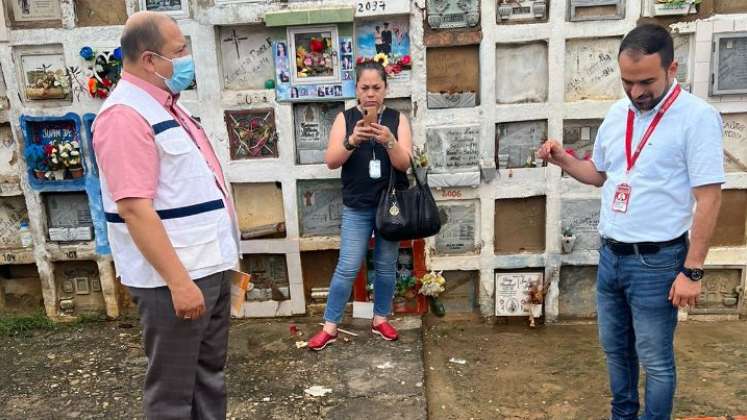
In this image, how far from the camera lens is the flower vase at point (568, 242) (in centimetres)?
393

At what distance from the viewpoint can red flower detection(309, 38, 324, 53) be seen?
3.74 m

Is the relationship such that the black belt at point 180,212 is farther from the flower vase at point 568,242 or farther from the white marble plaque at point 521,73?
the flower vase at point 568,242

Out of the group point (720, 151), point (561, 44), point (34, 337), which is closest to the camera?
point (720, 151)

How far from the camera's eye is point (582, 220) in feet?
13.0

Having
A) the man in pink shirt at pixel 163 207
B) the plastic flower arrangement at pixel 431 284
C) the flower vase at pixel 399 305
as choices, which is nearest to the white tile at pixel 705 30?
the plastic flower arrangement at pixel 431 284

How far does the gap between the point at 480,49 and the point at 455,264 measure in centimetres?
134

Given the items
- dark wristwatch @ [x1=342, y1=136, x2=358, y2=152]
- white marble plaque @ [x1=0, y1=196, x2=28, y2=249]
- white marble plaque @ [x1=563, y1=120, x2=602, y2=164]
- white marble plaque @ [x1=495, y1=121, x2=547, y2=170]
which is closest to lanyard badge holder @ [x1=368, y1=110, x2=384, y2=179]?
dark wristwatch @ [x1=342, y1=136, x2=358, y2=152]

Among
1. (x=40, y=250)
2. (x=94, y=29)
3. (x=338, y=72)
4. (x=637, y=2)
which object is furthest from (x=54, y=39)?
(x=637, y=2)

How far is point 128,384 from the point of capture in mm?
3453

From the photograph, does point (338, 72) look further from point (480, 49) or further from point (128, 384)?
point (128, 384)

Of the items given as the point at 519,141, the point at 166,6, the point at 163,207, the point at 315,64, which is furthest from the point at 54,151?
the point at 519,141

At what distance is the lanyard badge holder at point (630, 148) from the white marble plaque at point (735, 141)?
175cm

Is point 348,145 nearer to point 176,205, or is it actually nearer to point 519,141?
point 519,141

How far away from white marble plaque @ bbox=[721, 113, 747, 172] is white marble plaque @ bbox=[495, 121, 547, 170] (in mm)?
1078
